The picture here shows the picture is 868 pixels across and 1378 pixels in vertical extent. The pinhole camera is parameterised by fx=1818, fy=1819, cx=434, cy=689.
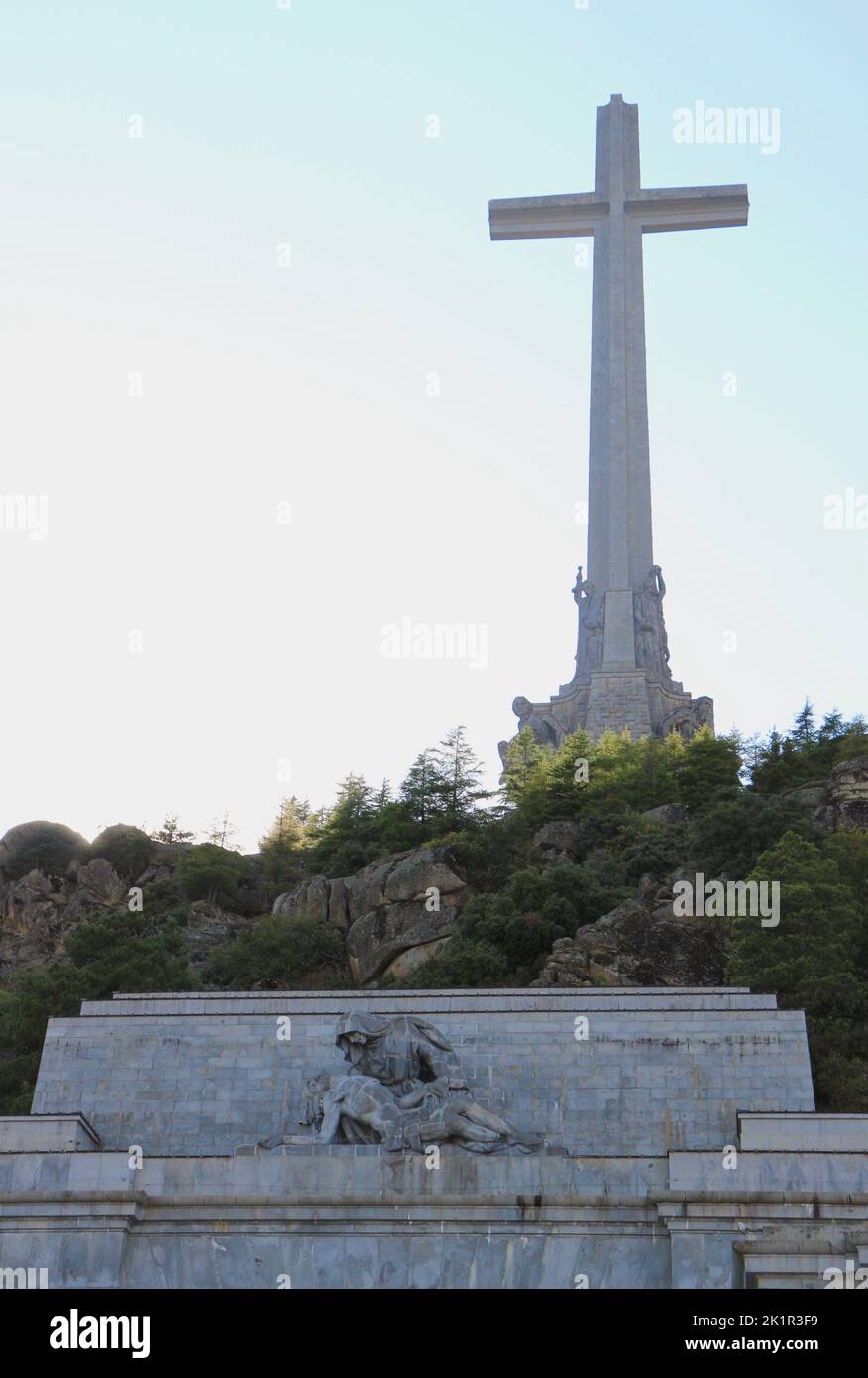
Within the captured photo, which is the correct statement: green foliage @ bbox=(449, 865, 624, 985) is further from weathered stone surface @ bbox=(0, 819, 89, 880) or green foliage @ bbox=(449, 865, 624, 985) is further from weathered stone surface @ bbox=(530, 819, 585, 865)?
weathered stone surface @ bbox=(0, 819, 89, 880)

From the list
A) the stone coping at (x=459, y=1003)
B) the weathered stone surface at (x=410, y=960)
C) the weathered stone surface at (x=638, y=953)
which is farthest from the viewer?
the weathered stone surface at (x=410, y=960)

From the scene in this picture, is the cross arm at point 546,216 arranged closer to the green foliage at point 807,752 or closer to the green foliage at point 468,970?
the green foliage at point 807,752

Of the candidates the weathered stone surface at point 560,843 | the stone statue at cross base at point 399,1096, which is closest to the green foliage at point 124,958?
the weathered stone surface at point 560,843

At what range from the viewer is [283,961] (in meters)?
47.0

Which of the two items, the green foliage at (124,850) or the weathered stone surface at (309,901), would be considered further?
the green foliage at (124,850)

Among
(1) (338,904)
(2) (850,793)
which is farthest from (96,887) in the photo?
(2) (850,793)

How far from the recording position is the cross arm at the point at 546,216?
69.9 m

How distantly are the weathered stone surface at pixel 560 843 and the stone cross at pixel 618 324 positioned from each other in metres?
11.2

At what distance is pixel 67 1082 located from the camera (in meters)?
31.1

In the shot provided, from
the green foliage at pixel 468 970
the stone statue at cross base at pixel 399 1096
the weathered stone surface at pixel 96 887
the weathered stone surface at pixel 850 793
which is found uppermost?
the weathered stone surface at pixel 850 793

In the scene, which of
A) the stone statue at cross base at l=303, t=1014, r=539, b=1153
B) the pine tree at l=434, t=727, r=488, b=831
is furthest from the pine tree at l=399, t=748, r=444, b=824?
the stone statue at cross base at l=303, t=1014, r=539, b=1153

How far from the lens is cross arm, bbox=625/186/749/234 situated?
226 feet
